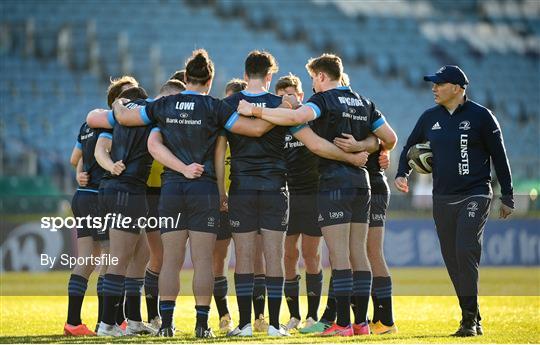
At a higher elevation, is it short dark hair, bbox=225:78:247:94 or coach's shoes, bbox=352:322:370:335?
short dark hair, bbox=225:78:247:94

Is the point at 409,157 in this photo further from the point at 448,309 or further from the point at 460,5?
the point at 460,5

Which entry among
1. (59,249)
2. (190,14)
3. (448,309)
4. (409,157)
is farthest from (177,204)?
(190,14)

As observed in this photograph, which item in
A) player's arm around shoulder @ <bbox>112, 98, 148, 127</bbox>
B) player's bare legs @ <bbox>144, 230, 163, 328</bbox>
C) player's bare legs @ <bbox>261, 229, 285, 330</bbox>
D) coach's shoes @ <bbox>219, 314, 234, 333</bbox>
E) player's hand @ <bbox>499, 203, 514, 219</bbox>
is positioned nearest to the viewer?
player's bare legs @ <bbox>261, 229, 285, 330</bbox>

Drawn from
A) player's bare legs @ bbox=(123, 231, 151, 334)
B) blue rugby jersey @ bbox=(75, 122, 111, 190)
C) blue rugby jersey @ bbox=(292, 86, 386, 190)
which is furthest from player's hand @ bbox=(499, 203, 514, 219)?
blue rugby jersey @ bbox=(75, 122, 111, 190)

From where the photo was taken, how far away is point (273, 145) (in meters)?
8.49

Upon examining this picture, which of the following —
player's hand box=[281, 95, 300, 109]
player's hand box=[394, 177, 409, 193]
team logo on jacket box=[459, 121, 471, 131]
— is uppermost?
player's hand box=[281, 95, 300, 109]

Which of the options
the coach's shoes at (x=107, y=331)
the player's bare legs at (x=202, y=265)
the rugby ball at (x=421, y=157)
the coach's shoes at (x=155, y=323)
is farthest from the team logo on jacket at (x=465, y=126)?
the coach's shoes at (x=107, y=331)

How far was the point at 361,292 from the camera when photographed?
8.60 metres

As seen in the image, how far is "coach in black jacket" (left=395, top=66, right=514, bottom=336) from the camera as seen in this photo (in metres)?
8.54

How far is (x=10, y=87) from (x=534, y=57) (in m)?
18.8

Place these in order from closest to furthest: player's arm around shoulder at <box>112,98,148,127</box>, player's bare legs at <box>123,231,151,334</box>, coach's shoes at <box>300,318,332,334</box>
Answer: player's arm around shoulder at <box>112,98,148,127</box> < coach's shoes at <box>300,318,332,334</box> < player's bare legs at <box>123,231,151,334</box>

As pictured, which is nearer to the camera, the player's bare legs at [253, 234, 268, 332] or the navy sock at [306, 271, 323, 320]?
the player's bare legs at [253, 234, 268, 332]

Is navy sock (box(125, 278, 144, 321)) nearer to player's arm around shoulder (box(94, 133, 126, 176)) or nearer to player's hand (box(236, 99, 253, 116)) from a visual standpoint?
player's arm around shoulder (box(94, 133, 126, 176))

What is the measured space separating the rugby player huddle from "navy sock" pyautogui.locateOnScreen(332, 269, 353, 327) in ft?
0.03
